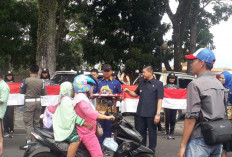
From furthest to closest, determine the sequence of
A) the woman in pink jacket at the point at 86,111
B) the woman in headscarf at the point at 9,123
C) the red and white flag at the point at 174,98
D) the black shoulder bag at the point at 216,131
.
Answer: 1. the red and white flag at the point at 174,98
2. the woman in headscarf at the point at 9,123
3. the woman in pink jacket at the point at 86,111
4. the black shoulder bag at the point at 216,131

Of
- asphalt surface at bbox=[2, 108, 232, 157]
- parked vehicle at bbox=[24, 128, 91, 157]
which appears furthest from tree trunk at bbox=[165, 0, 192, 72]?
parked vehicle at bbox=[24, 128, 91, 157]

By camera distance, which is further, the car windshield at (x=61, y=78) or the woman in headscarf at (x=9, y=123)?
the car windshield at (x=61, y=78)

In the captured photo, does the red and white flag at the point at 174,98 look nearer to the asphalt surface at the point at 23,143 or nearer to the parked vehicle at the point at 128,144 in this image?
the asphalt surface at the point at 23,143

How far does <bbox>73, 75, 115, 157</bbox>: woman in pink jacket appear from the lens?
4227 mm

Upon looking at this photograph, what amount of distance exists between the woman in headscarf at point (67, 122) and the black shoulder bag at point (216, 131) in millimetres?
1771

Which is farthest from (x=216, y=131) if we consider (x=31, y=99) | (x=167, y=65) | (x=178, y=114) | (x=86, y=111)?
(x=167, y=65)

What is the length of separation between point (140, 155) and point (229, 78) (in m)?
2.59

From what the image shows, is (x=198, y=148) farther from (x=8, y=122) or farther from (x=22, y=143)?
(x=8, y=122)

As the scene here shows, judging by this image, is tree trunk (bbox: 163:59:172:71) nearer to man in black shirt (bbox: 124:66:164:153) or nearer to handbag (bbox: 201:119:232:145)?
man in black shirt (bbox: 124:66:164:153)

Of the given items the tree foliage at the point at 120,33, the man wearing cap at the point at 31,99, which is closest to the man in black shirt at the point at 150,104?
the man wearing cap at the point at 31,99

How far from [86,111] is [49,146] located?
0.78 metres

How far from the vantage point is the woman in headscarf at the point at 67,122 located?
168 inches

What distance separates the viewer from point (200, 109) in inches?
121

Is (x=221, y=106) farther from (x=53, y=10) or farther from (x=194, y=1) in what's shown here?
(x=194, y=1)
